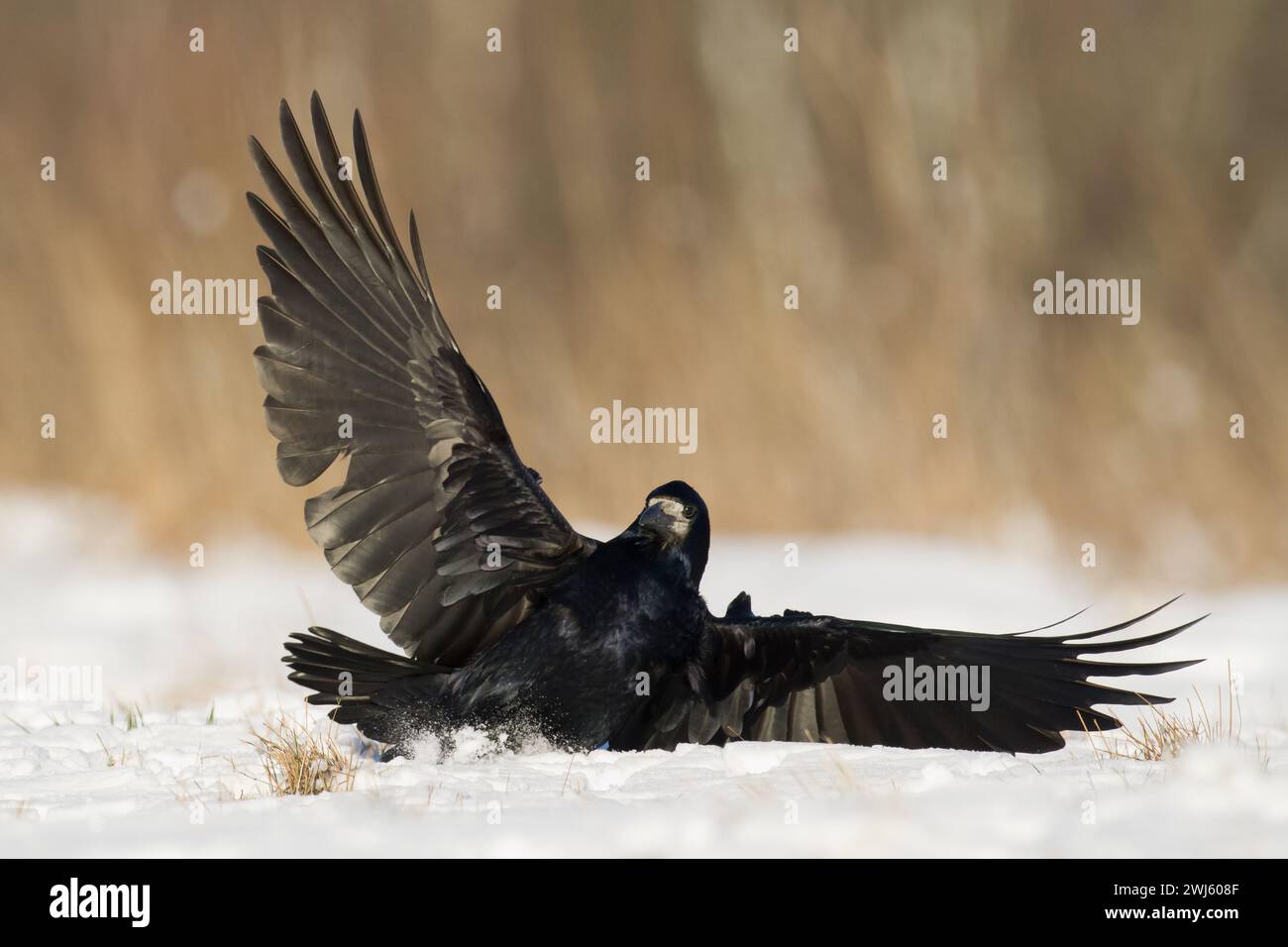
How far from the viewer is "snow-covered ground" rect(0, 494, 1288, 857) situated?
2.93 metres

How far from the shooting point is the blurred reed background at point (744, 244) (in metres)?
8.56

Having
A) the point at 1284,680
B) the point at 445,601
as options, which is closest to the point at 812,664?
the point at 445,601

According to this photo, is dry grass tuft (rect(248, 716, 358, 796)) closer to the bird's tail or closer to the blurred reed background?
the bird's tail

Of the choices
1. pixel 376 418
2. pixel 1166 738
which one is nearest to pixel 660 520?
pixel 376 418

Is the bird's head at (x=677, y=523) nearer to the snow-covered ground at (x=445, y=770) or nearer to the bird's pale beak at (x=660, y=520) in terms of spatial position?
the bird's pale beak at (x=660, y=520)

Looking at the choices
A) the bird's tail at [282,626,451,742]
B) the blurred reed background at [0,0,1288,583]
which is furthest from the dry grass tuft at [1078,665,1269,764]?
the blurred reed background at [0,0,1288,583]

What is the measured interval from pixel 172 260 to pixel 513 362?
7.89 ft

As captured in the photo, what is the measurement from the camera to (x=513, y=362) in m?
8.88

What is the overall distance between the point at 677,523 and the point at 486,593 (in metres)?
0.77

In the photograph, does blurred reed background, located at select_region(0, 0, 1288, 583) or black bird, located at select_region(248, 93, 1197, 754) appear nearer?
black bird, located at select_region(248, 93, 1197, 754)

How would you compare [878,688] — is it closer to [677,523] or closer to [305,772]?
[677,523]

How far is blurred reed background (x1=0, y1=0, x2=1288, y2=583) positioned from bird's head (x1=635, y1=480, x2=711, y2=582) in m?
4.07

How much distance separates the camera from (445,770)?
399cm

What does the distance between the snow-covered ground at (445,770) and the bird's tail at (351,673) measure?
172 mm
